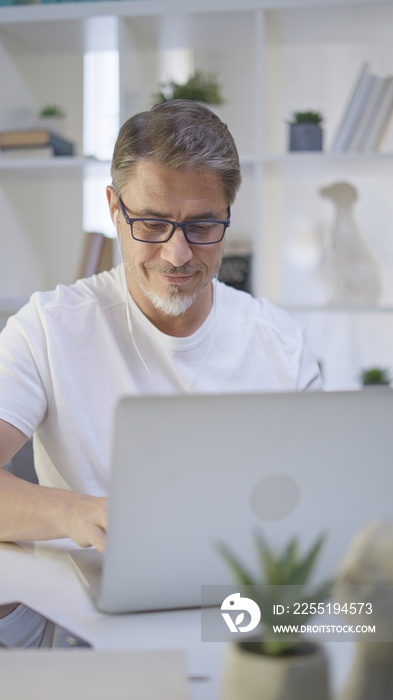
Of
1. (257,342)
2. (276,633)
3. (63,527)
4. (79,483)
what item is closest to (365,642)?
(276,633)

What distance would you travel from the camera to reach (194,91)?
114 inches

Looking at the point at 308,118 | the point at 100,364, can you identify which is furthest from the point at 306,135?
the point at 100,364

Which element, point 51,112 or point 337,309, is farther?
point 51,112

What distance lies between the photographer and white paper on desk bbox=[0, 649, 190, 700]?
638 mm

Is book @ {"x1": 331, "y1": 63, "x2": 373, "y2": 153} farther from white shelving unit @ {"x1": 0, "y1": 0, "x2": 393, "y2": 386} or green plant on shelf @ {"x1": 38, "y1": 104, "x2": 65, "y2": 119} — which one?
green plant on shelf @ {"x1": 38, "y1": 104, "x2": 65, "y2": 119}

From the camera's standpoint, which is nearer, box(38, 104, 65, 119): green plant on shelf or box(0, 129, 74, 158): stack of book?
box(0, 129, 74, 158): stack of book

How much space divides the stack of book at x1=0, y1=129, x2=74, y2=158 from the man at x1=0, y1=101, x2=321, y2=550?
53.5 inches

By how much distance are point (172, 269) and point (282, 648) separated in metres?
1.09

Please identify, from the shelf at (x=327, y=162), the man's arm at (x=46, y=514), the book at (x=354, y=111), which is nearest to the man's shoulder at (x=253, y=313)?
the man's arm at (x=46, y=514)

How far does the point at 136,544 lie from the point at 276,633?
0.27m

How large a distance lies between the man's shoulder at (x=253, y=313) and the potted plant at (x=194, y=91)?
3.97 feet

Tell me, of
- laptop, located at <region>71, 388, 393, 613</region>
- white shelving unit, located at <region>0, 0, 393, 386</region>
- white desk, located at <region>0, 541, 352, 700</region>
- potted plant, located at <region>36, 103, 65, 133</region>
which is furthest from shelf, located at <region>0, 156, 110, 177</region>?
laptop, located at <region>71, 388, 393, 613</region>

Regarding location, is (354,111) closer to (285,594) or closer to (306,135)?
(306,135)

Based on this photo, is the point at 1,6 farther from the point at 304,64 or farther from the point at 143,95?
the point at 304,64
